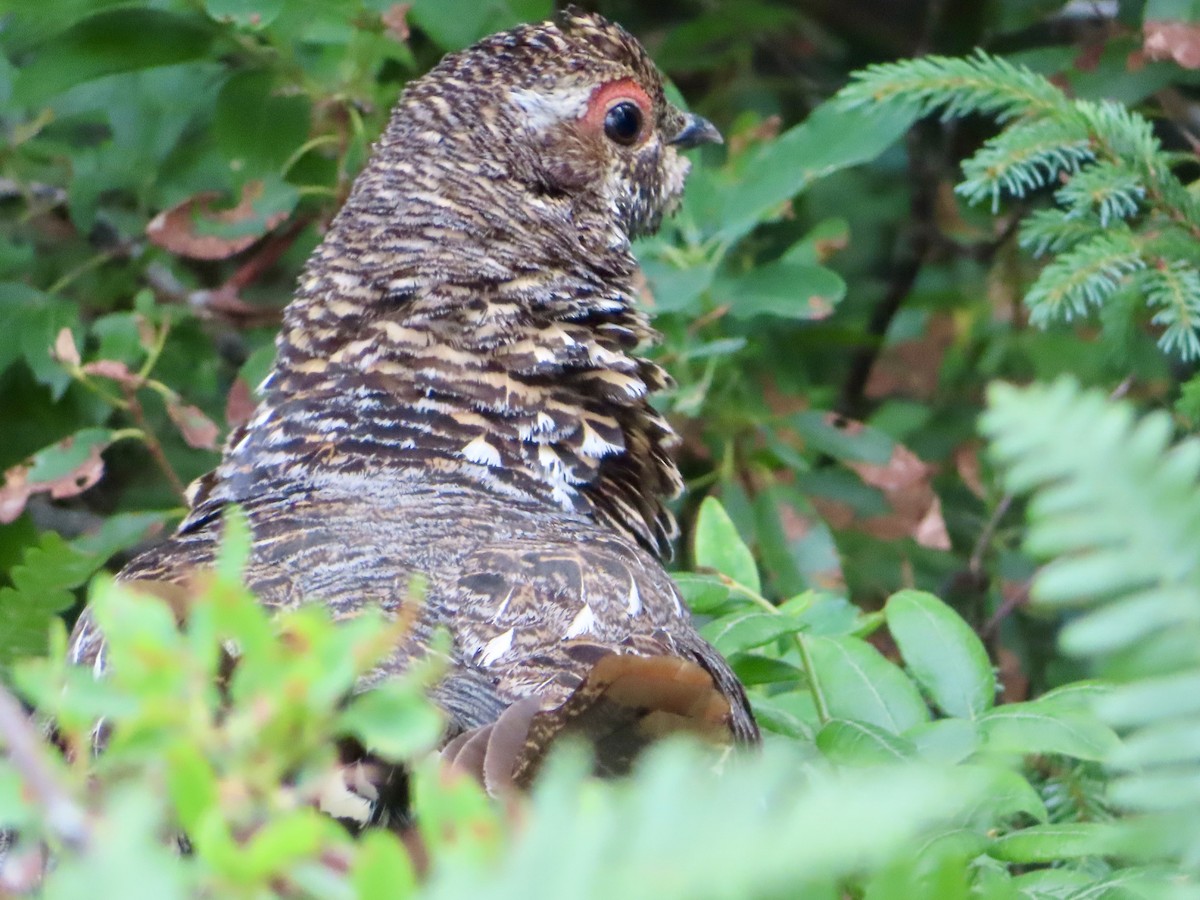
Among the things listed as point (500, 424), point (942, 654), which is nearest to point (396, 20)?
point (500, 424)

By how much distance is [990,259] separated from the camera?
15.7 feet

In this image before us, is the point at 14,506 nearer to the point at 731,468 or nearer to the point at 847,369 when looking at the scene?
the point at 731,468

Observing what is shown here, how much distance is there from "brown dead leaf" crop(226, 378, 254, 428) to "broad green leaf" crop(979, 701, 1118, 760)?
1.83 metres

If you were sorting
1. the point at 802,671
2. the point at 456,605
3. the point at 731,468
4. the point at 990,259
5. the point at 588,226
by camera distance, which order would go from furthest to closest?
the point at 990,259 → the point at 731,468 → the point at 588,226 → the point at 802,671 → the point at 456,605

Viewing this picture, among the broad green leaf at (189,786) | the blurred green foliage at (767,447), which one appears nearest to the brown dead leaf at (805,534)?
the blurred green foliage at (767,447)

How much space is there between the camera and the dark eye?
3143 millimetres

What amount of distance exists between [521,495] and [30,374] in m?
1.87

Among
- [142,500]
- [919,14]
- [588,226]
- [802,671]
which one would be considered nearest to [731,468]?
[588,226]

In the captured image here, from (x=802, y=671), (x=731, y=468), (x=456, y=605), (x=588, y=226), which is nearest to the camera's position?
(x=456, y=605)

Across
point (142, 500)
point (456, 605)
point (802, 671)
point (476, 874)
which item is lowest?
point (142, 500)

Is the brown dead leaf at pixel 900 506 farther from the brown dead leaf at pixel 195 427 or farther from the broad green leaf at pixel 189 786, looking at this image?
the broad green leaf at pixel 189 786

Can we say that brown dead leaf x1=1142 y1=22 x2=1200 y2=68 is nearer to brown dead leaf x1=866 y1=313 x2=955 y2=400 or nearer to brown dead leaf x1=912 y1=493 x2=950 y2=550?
brown dead leaf x1=912 y1=493 x2=950 y2=550

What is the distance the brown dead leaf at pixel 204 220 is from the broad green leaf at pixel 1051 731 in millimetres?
2017

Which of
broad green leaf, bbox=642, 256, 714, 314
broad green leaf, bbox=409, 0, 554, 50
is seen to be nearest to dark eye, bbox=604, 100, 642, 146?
broad green leaf, bbox=642, 256, 714, 314
